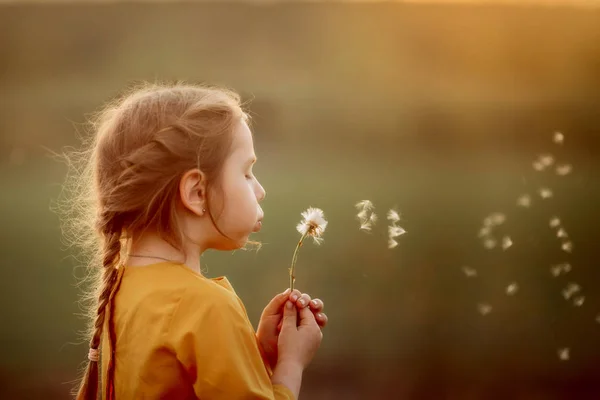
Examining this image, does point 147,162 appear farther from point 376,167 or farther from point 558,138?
point 558,138

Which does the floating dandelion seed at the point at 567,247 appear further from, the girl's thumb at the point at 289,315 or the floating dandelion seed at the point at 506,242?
the girl's thumb at the point at 289,315

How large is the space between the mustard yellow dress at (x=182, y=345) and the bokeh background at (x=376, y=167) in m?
1.92

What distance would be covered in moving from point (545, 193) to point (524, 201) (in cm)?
17

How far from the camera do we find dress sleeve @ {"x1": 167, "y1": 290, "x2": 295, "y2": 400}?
107cm

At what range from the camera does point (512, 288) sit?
3.39 metres

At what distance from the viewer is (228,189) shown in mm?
1227

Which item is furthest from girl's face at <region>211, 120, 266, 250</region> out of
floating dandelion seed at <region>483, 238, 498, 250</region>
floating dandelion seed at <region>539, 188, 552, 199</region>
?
floating dandelion seed at <region>539, 188, 552, 199</region>

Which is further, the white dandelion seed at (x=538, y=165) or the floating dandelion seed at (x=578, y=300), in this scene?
the white dandelion seed at (x=538, y=165)

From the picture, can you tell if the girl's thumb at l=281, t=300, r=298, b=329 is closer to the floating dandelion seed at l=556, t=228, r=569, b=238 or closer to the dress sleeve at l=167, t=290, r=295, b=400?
the dress sleeve at l=167, t=290, r=295, b=400

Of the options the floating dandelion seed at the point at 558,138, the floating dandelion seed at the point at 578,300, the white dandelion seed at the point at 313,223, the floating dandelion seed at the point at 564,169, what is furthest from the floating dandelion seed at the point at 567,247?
the white dandelion seed at the point at 313,223

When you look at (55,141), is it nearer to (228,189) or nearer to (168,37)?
(168,37)

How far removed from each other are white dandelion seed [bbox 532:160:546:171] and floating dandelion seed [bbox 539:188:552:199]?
110 millimetres

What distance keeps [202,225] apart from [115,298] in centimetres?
19

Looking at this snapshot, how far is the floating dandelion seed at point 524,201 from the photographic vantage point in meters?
3.54
